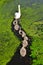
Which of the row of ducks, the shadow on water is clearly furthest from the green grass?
the row of ducks

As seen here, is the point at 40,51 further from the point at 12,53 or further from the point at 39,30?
the point at 39,30

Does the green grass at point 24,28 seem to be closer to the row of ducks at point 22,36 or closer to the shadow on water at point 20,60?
the shadow on water at point 20,60

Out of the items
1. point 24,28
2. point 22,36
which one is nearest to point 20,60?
point 22,36

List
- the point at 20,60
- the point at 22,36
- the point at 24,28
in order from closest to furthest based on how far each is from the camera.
Result: the point at 20,60 < the point at 22,36 < the point at 24,28

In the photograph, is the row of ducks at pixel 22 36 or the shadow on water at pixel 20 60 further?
the row of ducks at pixel 22 36

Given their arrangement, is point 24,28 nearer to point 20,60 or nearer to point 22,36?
point 22,36

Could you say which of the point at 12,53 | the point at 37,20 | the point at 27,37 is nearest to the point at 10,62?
the point at 12,53

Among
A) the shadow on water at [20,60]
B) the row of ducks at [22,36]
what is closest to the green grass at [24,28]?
the shadow on water at [20,60]

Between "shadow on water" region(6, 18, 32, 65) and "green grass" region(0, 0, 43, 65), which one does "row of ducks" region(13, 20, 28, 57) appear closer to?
"shadow on water" region(6, 18, 32, 65)
